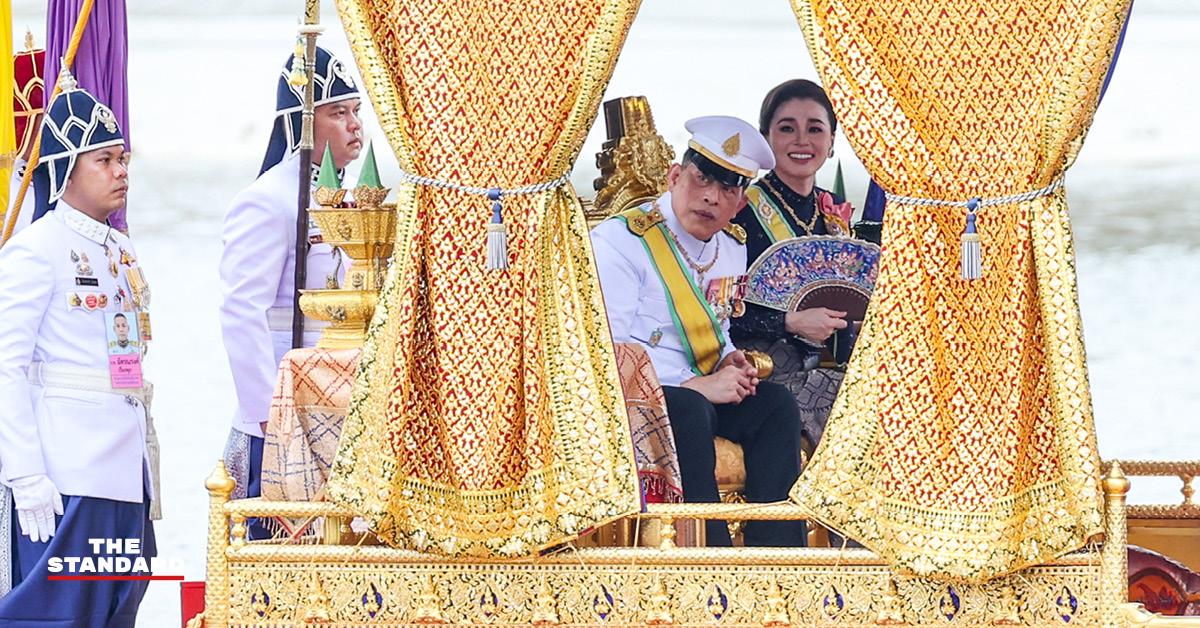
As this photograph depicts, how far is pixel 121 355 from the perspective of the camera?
5.30 metres

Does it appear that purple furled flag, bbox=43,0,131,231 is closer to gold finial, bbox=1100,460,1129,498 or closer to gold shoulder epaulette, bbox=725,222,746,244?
gold shoulder epaulette, bbox=725,222,746,244

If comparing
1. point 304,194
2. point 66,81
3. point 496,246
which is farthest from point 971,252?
point 66,81

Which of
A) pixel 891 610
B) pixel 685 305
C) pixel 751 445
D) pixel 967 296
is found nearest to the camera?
pixel 967 296

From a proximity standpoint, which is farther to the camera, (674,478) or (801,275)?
(801,275)

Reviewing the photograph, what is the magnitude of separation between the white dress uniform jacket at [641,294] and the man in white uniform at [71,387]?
1539 millimetres

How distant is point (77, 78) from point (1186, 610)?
13.2 feet

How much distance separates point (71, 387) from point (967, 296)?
2822 millimetres

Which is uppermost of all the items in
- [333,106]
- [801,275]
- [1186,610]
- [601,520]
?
[333,106]

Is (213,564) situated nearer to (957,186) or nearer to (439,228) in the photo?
(439,228)

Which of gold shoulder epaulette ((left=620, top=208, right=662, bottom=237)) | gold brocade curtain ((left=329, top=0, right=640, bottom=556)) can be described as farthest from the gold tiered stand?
gold shoulder epaulette ((left=620, top=208, right=662, bottom=237))

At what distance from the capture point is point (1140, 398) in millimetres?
11406

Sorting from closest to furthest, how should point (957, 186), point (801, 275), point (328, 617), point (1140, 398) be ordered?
1. point (957, 186)
2. point (328, 617)
3. point (801, 275)
4. point (1140, 398)

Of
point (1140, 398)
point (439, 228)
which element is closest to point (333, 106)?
point (439, 228)

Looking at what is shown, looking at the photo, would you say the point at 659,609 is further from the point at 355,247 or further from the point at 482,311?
the point at 355,247
